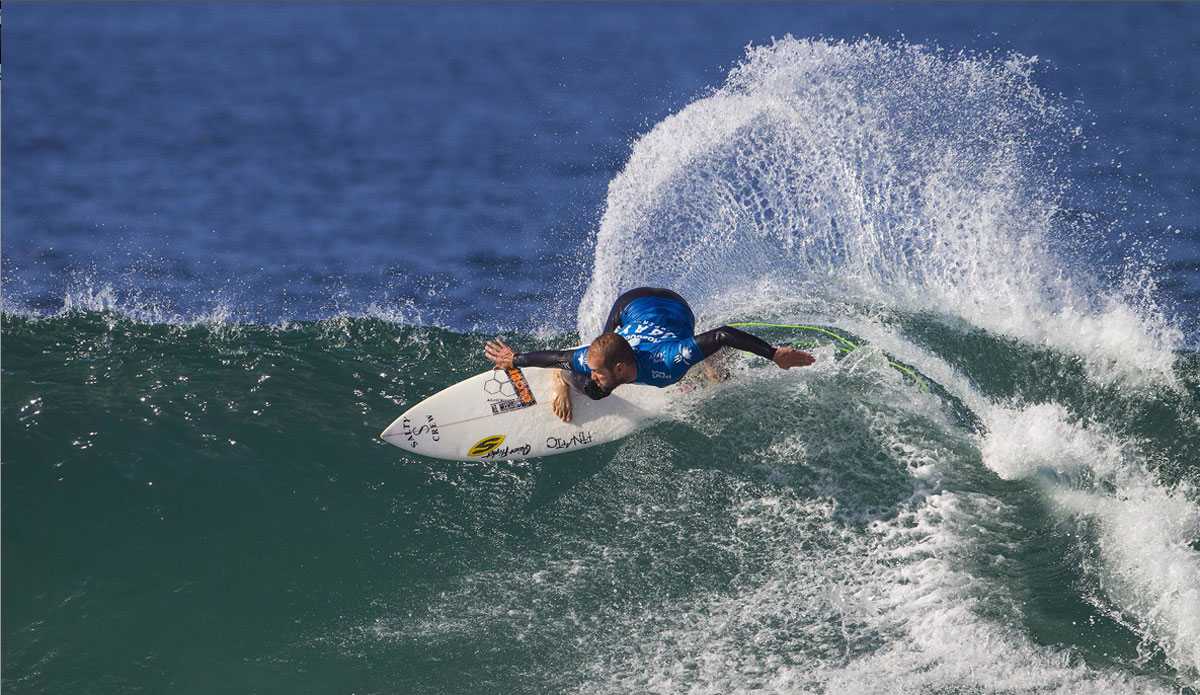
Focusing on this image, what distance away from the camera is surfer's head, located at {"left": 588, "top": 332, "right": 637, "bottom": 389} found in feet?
23.8

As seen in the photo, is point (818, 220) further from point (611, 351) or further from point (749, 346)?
point (611, 351)

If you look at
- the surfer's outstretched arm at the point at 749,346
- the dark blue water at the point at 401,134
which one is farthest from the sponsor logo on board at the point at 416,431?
the dark blue water at the point at 401,134

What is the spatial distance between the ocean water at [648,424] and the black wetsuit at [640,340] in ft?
2.33

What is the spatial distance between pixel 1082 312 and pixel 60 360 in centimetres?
947

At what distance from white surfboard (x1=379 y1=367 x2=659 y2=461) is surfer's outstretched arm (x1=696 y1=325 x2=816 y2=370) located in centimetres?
118

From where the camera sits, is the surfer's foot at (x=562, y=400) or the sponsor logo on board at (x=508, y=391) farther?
the sponsor logo on board at (x=508, y=391)

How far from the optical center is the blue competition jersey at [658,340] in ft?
24.9

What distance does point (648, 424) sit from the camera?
27.9ft

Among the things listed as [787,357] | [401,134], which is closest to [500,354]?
[787,357]

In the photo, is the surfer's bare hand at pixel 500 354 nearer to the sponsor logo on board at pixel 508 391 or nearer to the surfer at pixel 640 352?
the surfer at pixel 640 352

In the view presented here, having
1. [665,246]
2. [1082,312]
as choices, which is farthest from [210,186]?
[1082,312]

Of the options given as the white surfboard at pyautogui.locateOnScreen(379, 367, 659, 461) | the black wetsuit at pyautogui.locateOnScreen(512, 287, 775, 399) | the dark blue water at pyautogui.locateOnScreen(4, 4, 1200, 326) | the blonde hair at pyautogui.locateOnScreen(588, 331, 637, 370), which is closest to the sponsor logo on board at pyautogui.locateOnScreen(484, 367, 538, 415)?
the white surfboard at pyautogui.locateOnScreen(379, 367, 659, 461)

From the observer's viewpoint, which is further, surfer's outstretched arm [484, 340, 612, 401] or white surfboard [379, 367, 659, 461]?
white surfboard [379, 367, 659, 461]

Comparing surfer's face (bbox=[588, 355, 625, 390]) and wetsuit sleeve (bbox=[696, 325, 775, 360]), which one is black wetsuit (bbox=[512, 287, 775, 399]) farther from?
surfer's face (bbox=[588, 355, 625, 390])
